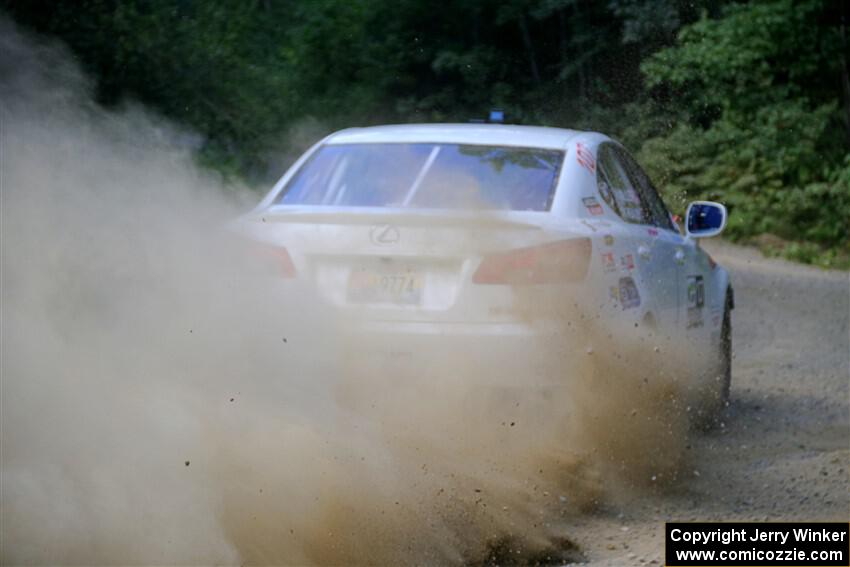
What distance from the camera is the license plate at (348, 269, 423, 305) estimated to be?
18.6ft

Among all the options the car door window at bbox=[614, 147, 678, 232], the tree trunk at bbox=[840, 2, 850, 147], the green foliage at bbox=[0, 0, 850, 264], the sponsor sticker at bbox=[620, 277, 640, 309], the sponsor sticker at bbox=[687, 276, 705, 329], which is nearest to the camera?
the sponsor sticker at bbox=[620, 277, 640, 309]

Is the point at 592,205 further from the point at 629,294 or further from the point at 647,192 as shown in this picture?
the point at 647,192

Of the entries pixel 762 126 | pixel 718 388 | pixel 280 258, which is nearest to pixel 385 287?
pixel 280 258

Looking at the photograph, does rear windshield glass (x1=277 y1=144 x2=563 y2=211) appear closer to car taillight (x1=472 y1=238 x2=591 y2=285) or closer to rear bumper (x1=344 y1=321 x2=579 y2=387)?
car taillight (x1=472 y1=238 x2=591 y2=285)

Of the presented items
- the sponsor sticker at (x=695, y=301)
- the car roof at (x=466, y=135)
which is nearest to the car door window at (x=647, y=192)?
the sponsor sticker at (x=695, y=301)

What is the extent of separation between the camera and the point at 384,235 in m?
5.71

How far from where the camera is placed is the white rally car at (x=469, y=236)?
5.62 metres

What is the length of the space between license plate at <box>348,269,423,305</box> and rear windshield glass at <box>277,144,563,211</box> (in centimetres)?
46

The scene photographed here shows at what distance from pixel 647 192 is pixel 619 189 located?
69 centimetres

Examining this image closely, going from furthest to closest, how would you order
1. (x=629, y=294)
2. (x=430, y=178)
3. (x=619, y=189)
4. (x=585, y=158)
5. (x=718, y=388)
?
(x=718, y=388) < (x=619, y=189) < (x=585, y=158) < (x=430, y=178) < (x=629, y=294)

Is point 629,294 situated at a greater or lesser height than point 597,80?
Result: greater

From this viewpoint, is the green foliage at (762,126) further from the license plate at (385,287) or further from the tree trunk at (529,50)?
the license plate at (385,287)

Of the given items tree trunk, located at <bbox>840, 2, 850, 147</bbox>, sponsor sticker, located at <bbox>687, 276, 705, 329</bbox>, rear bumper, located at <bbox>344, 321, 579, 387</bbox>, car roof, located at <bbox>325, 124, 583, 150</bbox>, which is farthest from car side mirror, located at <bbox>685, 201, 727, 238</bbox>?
tree trunk, located at <bbox>840, 2, 850, 147</bbox>

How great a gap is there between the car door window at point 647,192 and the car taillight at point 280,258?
7.09ft
